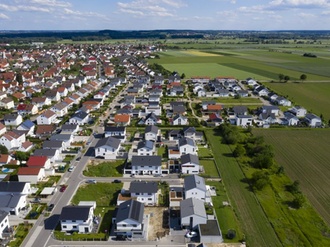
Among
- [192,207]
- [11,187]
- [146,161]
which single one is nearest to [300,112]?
[146,161]

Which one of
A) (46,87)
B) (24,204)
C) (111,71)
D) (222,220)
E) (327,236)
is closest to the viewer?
(327,236)

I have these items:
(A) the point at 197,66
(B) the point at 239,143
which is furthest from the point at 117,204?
(A) the point at 197,66

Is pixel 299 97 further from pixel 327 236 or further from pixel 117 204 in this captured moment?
pixel 117 204

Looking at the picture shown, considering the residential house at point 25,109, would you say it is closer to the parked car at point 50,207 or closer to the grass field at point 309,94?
the parked car at point 50,207

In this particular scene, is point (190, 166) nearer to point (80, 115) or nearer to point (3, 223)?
point (3, 223)

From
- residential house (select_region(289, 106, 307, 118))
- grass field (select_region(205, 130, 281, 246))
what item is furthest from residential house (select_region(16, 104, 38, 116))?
residential house (select_region(289, 106, 307, 118))

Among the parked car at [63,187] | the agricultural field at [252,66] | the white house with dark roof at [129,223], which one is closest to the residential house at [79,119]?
the parked car at [63,187]
